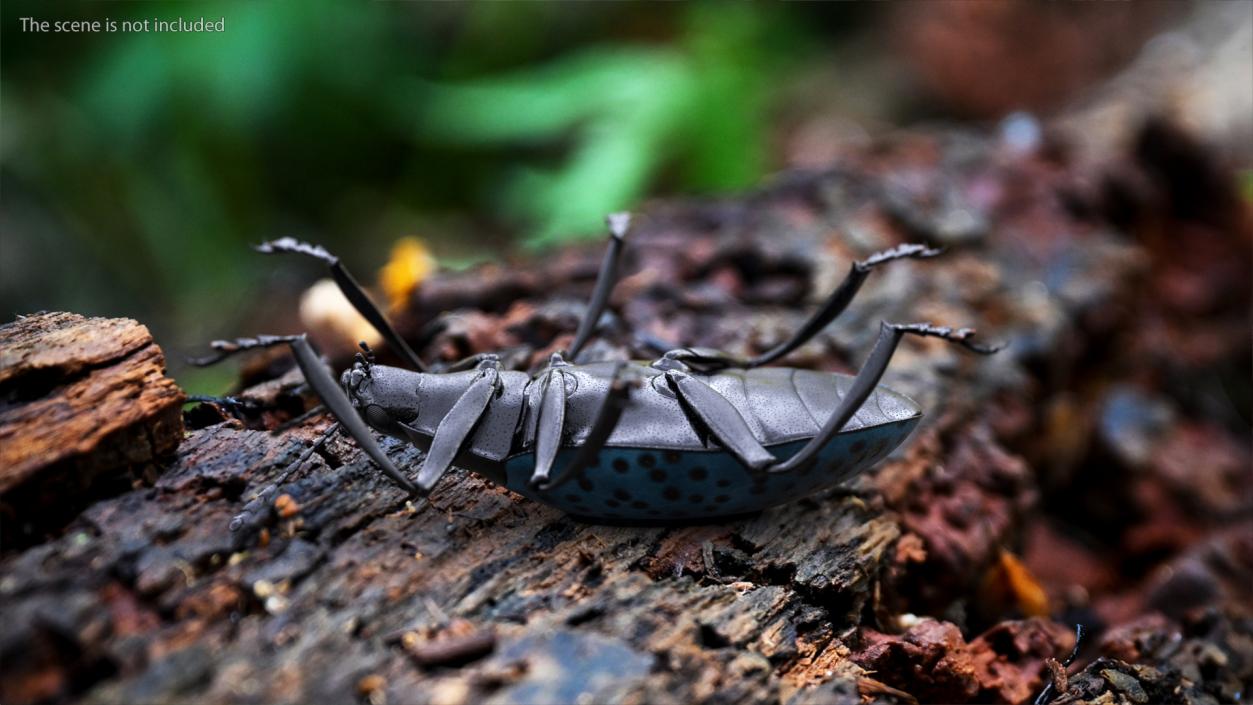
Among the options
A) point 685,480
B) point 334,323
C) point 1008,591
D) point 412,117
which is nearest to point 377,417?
point 685,480

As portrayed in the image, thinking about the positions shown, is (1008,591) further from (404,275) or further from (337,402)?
(404,275)

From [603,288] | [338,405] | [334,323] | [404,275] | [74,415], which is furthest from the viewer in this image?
[404,275]

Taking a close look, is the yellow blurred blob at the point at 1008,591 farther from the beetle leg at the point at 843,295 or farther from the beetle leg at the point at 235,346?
the beetle leg at the point at 235,346

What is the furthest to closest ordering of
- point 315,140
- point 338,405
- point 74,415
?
point 315,140
point 338,405
point 74,415

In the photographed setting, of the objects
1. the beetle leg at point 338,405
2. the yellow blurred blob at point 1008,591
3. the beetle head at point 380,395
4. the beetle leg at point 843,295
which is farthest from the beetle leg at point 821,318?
the yellow blurred blob at point 1008,591

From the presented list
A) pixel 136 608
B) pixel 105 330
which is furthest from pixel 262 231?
pixel 136 608
